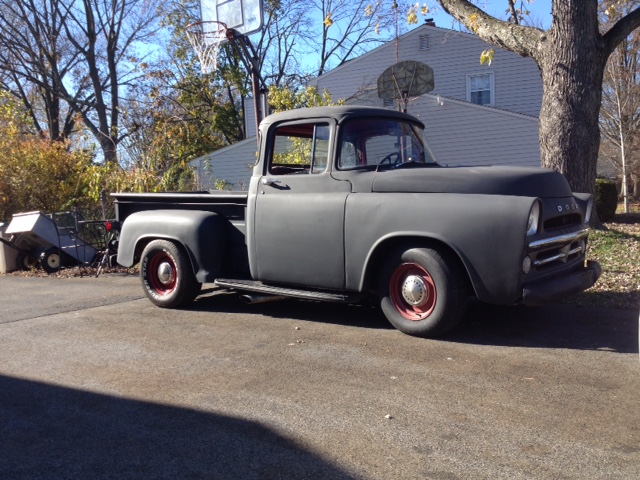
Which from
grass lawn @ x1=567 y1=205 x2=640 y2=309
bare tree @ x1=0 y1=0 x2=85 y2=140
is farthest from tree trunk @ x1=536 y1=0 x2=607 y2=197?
bare tree @ x1=0 y1=0 x2=85 y2=140

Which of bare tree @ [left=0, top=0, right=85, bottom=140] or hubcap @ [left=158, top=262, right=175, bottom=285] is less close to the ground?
bare tree @ [left=0, top=0, right=85, bottom=140]

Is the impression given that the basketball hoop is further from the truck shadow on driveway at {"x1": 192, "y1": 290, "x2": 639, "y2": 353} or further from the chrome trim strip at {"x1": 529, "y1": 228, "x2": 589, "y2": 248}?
the chrome trim strip at {"x1": 529, "y1": 228, "x2": 589, "y2": 248}

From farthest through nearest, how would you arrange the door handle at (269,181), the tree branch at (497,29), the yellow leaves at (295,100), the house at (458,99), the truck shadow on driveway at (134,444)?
the house at (458,99) < the yellow leaves at (295,100) < the tree branch at (497,29) < the door handle at (269,181) < the truck shadow on driveway at (134,444)

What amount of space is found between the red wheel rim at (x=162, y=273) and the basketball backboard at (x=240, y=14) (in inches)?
228

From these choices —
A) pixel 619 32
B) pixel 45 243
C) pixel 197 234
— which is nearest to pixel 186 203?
pixel 197 234

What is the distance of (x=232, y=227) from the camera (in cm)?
725

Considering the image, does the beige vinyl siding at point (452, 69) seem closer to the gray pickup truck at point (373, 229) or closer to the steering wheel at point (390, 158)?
the gray pickup truck at point (373, 229)

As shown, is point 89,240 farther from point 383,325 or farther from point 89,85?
point 89,85

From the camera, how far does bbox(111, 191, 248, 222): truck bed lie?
7.21m

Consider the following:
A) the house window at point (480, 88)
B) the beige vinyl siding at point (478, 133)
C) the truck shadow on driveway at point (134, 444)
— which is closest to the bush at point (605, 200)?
the beige vinyl siding at point (478, 133)

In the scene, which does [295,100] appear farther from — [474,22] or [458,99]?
[458,99]

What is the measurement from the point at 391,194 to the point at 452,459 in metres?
2.96

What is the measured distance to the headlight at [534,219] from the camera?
537 centimetres

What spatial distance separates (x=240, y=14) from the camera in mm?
12242
